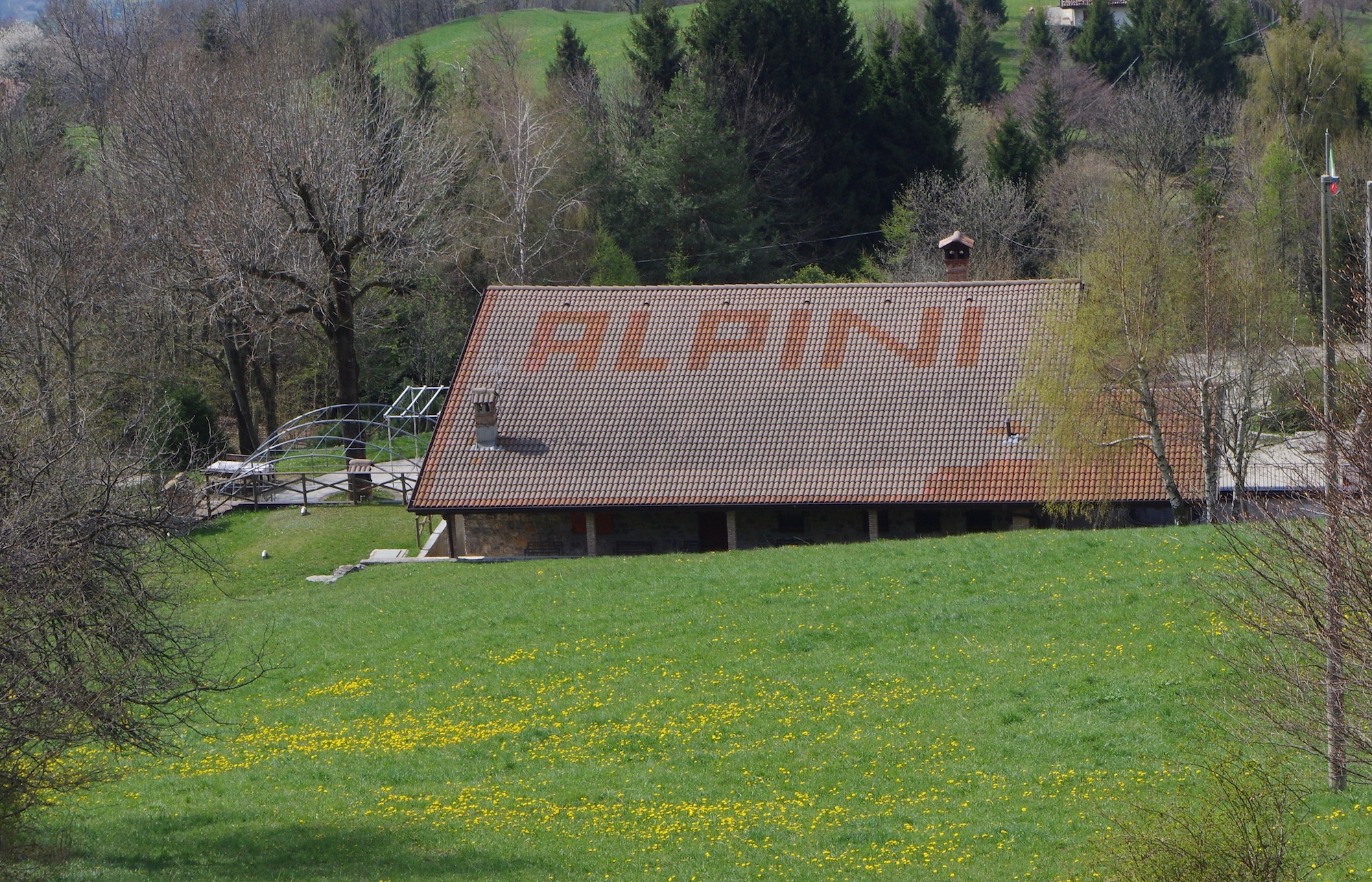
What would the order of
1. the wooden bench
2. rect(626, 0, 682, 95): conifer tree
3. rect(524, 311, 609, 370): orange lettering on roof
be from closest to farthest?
the wooden bench < rect(524, 311, 609, 370): orange lettering on roof < rect(626, 0, 682, 95): conifer tree

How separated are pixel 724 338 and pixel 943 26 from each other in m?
65.3

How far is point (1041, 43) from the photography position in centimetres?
8731

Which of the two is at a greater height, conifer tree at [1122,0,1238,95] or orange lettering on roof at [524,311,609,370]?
conifer tree at [1122,0,1238,95]

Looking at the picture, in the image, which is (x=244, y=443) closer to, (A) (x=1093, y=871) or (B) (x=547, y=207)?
(B) (x=547, y=207)

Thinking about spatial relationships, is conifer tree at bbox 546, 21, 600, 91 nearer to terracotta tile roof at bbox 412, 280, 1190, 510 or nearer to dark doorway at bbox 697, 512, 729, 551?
terracotta tile roof at bbox 412, 280, 1190, 510

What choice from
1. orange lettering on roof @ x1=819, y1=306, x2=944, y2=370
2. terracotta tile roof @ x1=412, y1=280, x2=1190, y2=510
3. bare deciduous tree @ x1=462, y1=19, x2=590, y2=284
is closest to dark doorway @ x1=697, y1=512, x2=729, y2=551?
terracotta tile roof @ x1=412, y1=280, x2=1190, y2=510

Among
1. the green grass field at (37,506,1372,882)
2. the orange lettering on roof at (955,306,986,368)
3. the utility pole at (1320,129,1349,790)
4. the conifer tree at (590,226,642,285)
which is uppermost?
the conifer tree at (590,226,642,285)

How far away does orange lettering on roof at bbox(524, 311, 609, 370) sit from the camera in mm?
34675

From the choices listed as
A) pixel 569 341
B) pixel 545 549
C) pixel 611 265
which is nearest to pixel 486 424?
pixel 545 549

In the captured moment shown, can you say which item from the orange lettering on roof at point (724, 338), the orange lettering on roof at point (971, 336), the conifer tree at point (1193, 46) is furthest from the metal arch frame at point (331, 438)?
the conifer tree at point (1193, 46)

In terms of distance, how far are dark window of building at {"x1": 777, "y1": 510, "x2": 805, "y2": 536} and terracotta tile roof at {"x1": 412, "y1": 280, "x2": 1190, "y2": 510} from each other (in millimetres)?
851

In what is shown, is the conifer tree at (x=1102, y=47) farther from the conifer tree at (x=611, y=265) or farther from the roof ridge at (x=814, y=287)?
the roof ridge at (x=814, y=287)

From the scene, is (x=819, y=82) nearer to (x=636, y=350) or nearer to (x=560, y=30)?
(x=636, y=350)

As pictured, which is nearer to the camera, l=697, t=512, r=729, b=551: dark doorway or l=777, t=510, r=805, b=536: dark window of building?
l=777, t=510, r=805, b=536: dark window of building
